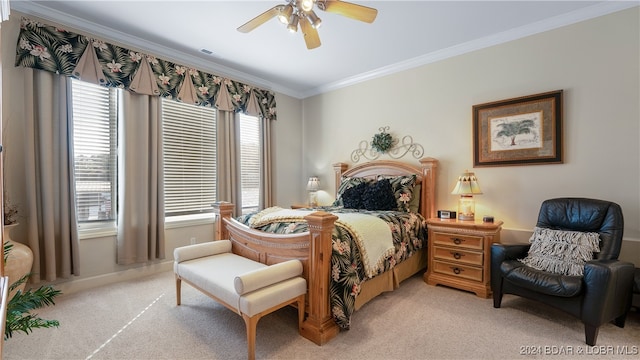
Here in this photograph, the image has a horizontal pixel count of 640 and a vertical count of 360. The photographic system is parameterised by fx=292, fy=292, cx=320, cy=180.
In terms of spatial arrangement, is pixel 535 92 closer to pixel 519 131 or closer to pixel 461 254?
pixel 519 131

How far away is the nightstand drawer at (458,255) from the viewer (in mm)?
2996

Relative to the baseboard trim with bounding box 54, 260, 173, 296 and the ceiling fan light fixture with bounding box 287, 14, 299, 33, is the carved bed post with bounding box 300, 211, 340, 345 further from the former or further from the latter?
the baseboard trim with bounding box 54, 260, 173, 296

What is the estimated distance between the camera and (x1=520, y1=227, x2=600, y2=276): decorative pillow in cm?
239

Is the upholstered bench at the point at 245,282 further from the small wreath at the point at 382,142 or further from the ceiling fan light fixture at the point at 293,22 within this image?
the small wreath at the point at 382,142

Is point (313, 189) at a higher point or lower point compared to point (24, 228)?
higher

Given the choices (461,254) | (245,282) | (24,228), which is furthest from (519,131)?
(24,228)

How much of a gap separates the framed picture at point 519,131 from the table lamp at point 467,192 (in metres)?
0.33

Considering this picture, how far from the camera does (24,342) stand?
213 centimetres

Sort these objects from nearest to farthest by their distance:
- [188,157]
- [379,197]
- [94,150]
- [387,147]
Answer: [94,150]
[379,197]
[188,157]
[387,147]

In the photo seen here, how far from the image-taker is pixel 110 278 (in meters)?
3.29

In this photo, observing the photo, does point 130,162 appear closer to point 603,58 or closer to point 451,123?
point 451,123

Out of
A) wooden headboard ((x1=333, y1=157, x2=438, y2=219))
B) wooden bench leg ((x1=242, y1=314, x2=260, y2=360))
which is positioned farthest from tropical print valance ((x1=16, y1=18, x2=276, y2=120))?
wooden bench leg ((x1=242, y1=314, x2=260, y2=360))

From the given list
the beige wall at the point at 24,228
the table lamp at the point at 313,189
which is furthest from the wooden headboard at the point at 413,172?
the beige wall at the point at 24,228

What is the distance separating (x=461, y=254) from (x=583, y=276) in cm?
104
